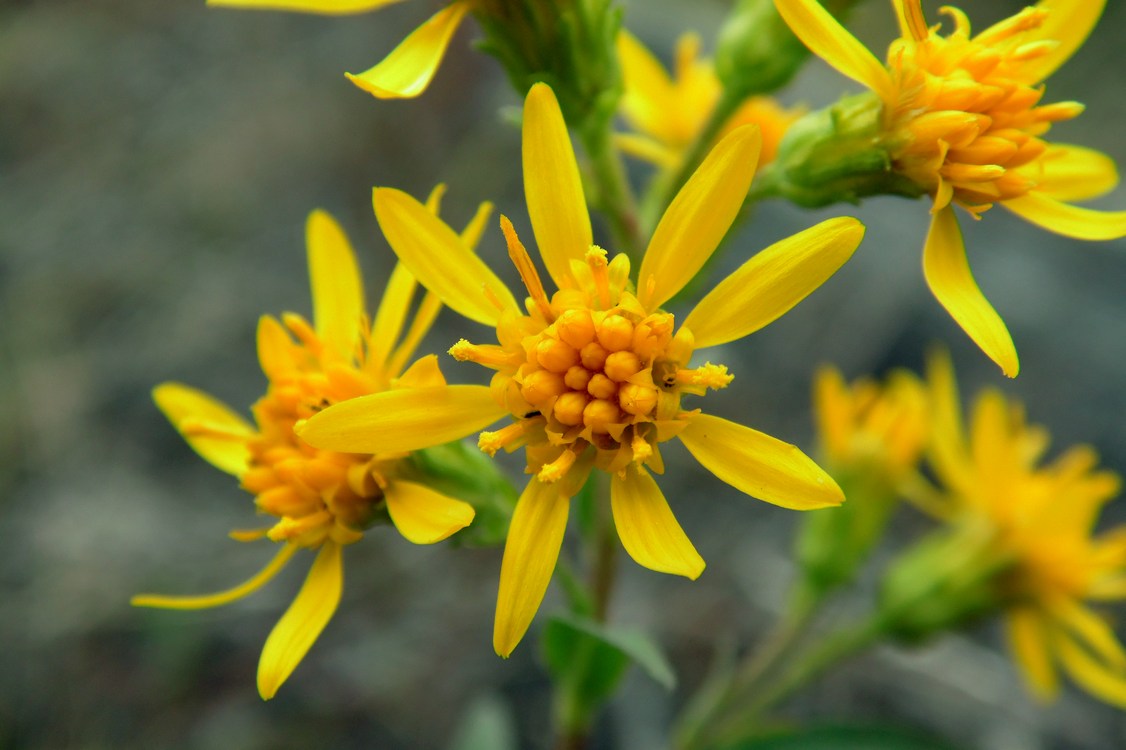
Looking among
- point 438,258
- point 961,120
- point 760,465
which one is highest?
point 961,120

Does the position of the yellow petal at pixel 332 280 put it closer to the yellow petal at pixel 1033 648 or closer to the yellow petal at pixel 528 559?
the yellow petal at pixel 528 559

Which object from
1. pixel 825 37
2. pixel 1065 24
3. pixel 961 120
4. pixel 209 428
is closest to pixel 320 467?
pixel 209 428

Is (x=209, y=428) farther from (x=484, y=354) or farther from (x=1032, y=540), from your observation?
(x=1032, y=540)

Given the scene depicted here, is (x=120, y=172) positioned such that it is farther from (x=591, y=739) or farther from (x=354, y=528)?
(x=354, y=528)

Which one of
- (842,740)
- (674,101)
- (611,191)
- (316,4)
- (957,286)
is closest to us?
→ (957,286)

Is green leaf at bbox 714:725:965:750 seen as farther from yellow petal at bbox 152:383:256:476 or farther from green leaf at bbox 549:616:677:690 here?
yellow petal at bbox 152:383:256:476

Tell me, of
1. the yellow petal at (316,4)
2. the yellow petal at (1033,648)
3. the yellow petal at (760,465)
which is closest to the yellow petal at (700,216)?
the yellow petal at (760,465)

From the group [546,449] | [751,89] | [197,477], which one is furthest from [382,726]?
[751,89]
